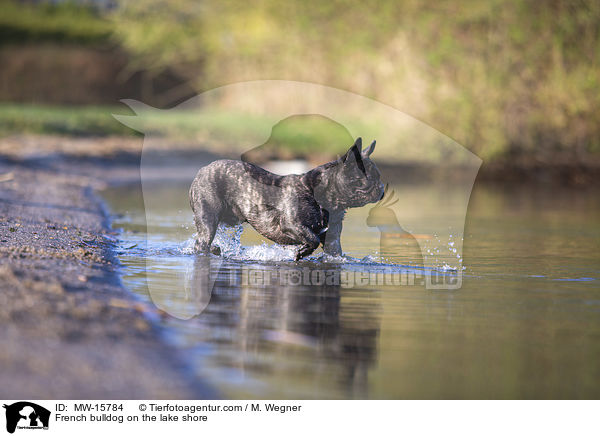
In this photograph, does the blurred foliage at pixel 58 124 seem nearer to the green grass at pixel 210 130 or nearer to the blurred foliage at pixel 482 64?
the green grass at pixel 210 130

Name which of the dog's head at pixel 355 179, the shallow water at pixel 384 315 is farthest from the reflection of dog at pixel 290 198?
the shallow water at pixel 384 315

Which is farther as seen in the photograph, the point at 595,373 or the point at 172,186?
the point at 172,186

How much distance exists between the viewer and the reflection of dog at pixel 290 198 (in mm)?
8031

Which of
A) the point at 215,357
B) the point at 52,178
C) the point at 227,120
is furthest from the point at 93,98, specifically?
the point at 215,357

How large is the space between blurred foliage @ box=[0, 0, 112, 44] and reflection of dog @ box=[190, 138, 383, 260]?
35843 mm

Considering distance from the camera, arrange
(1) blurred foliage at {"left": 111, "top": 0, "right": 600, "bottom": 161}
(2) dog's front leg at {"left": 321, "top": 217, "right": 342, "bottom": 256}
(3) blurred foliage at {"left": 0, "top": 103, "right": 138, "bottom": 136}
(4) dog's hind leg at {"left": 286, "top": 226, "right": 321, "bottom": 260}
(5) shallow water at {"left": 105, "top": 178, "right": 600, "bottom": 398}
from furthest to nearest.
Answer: (3) blurred foliage at {"left": 0, "top": 103, "right": 138, "bottom": 136} < (1) blurred foliage at {"left": 111, "top": 0, "right": 600, "bottom": 161} < (2) dog's front leg at {"left": 321, "top": 217, "right": 342, "bottom": 256} < (4) dog's hind leg at {"left": 286, "top": 226, "right": 321, "bottom": 260} < (5) shallow water at {"left": 105, "top": 178, "right": 600, "bottom": 398}

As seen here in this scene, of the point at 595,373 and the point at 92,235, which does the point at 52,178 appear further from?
the point at 595,373

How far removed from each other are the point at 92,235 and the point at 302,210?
115 inches

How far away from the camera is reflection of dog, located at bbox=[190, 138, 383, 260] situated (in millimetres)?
8031

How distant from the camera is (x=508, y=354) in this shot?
5.46 m

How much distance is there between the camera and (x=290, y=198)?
8.27 m

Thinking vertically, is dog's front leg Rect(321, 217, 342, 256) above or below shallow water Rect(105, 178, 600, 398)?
above
